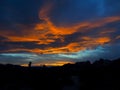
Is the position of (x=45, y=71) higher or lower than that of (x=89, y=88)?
higher

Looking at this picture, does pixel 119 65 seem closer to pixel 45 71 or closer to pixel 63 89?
pixel 63 89

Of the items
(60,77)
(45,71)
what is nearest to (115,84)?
(60,77)

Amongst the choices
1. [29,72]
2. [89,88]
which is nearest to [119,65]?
[89,88]

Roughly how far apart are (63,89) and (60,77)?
→ 173 cm

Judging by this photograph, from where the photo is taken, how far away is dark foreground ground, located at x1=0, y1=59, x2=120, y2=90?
38.1 metres

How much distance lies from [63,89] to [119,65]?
325 inches

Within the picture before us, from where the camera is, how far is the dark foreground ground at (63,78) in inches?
1500

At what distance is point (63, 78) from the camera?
4094 centimetres

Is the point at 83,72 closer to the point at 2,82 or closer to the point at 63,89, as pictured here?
the point at 63,89

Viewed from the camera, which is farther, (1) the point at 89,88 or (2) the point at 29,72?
(2) the point at 29,72

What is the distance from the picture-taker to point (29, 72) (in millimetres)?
44469

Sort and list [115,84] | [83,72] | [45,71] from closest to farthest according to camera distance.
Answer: [115,84]
[83,72]
[45,71]

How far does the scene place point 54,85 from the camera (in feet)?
132

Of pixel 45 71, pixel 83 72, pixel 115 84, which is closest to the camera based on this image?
pixel 115 84
